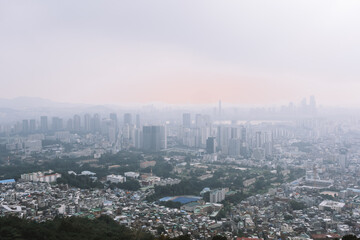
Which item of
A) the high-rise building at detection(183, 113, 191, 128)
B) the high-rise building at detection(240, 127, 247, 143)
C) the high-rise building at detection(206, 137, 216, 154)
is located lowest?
the high-rise building at detection(206, 137, 216, 154)

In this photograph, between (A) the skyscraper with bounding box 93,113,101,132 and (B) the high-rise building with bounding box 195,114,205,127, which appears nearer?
(A) the skyscraper with bounding box 93,113,101,132

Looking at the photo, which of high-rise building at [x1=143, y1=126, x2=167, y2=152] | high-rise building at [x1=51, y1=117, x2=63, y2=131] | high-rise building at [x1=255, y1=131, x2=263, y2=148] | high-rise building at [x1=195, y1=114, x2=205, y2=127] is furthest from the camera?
high-rise building at [x1=195, y1=114, x2=205, y2=127]

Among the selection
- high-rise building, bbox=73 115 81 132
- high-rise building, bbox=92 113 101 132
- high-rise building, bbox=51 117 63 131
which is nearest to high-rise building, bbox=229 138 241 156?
high-rise building, bbox=92 113 101 132

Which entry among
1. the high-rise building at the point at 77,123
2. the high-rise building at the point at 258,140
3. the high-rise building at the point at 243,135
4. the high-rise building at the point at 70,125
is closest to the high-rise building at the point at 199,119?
the high-rise building at the point at 243,135

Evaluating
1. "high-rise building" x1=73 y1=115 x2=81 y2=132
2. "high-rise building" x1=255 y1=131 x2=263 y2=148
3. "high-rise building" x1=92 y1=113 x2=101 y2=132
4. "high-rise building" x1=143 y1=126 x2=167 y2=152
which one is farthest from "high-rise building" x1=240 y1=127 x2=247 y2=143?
"high-rise building" x1=73 y1=115 x2=81 y2=132

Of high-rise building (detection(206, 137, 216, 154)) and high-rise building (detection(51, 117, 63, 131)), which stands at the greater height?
high-rise building (detection(51, 117, 63, 131))

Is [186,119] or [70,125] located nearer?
[70,125]

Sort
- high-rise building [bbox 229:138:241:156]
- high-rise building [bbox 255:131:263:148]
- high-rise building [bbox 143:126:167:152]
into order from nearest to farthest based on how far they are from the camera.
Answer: high-rise building [bbox 229:138:241:156]
high-rise building [bbox 255:131:263:148]
high-rise building [bbox 143:126:167:152]

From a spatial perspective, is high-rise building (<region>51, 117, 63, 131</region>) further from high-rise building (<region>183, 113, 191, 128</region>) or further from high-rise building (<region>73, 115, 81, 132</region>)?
high-rise building (<region>183, 113, 191, 128</region>)

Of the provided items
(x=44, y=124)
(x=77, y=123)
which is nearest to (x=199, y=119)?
(x=77, y=123)

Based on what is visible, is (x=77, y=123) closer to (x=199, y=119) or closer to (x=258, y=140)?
(x=199, y=119)

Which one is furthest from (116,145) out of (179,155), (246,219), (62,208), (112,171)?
(246,219)
